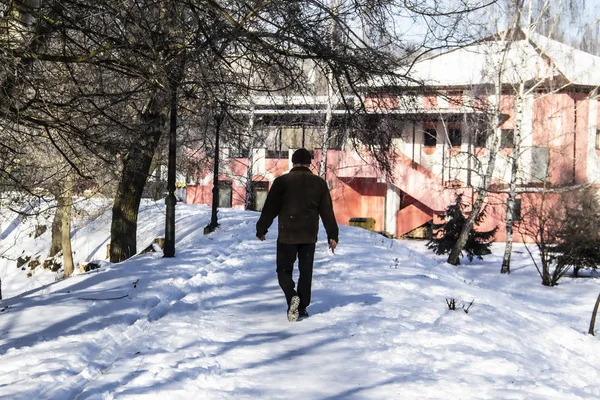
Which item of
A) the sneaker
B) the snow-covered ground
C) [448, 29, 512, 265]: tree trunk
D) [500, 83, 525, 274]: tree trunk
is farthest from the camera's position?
[500, 83, 525, 274]: tree trunk

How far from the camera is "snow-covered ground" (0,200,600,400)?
4.68 meters

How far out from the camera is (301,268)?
24.1 feet

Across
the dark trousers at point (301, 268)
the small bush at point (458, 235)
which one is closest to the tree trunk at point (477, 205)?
the small bush at point (458, 235)

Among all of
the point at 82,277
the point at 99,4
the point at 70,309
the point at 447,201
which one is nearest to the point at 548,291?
the point at 447,201

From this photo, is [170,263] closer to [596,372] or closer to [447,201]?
[596,372]

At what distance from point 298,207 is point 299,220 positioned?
157mm

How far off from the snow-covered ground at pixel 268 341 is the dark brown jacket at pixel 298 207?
1012 mm

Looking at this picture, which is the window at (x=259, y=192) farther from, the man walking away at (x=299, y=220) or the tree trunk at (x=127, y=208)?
the man walking away at (x=299, y=220)

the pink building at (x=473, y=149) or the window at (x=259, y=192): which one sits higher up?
the pink building at (x=473, y=149)

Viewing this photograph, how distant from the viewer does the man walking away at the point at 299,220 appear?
7223mm

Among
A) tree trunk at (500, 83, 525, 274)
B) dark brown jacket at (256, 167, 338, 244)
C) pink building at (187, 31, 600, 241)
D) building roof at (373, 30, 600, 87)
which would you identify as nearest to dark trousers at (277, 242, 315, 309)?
dark brown jacket at (256, 167, 338, 244)

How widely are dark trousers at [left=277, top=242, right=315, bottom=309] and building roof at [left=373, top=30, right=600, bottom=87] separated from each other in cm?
1249

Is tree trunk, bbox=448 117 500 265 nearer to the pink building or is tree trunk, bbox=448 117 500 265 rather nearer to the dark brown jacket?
the pink building

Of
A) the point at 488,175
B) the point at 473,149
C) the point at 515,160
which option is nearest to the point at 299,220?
the point at 488,175
